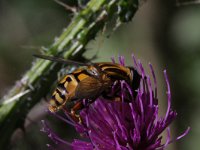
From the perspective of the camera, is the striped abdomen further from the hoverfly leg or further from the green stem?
the green stem

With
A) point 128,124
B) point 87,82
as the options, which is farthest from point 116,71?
point 128,124

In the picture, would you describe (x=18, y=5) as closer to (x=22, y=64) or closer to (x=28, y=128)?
(x=22, y=64)

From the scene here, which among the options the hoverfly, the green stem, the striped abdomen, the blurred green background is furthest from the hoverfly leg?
the blurred green background

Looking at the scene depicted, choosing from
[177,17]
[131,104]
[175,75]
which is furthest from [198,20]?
[131,104]

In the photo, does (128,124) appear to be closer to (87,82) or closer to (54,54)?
(87,82)

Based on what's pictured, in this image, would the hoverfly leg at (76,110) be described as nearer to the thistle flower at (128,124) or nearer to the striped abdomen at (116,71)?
the thistle flower at (128,124)
